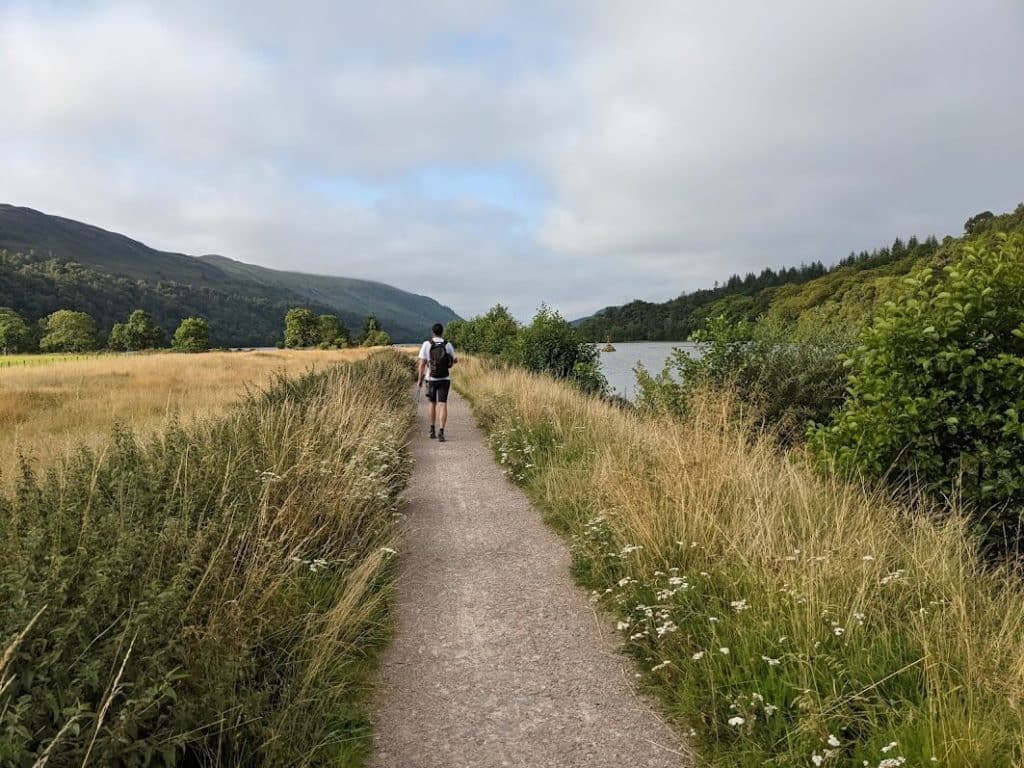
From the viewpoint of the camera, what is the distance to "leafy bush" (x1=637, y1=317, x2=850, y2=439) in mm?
7523

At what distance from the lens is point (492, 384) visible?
1622 centimetres

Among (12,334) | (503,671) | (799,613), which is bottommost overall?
(503,671)

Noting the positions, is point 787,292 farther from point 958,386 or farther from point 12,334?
point 12,334

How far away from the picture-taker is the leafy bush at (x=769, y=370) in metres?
7.52

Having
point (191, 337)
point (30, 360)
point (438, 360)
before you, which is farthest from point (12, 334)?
point (438, 360)

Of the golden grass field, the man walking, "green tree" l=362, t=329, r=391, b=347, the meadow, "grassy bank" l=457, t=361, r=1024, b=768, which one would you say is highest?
"green tree" l=362, t=329, r=391, b=347

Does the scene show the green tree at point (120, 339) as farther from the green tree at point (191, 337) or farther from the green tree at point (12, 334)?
the green tree at point (12, 334)

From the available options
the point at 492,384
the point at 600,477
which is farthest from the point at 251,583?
the point at 492,384

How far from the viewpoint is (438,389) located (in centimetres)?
1136

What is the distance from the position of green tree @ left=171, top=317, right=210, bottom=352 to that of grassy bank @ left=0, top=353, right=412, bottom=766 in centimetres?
7956

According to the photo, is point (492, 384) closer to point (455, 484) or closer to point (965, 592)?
point (455, 484)

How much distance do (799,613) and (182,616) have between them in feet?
9.51

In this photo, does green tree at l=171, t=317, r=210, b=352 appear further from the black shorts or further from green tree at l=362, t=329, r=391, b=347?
the black shorts

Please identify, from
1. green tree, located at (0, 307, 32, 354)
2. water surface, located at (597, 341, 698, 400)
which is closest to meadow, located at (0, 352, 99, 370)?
green tree, located at (0, 307, 32, 354)
